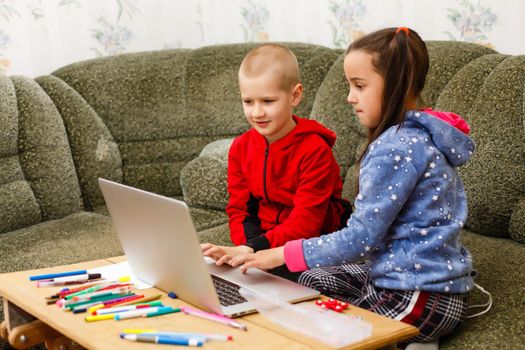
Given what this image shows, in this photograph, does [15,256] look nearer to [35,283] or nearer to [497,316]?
[35,283]

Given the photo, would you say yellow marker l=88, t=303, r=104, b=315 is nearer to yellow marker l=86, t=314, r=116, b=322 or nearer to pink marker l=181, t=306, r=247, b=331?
yellow marker l=86, t=314, r=116, b=322

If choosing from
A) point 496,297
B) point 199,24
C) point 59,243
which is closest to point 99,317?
point 496,297

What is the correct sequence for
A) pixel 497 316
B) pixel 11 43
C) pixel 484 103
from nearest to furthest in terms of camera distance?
pixel 497 316 → pixel 484 103 → pixel 11 43

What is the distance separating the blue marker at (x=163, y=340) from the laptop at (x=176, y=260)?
131 mm

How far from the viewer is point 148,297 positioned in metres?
1.50

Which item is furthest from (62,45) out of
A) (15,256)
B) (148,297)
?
(148,297)

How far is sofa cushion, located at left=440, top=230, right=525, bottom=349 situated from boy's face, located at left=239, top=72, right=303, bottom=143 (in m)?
0.61

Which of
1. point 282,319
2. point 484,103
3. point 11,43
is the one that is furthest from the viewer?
point 11,43

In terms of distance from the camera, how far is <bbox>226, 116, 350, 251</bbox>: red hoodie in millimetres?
1889

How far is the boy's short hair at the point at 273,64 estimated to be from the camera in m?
1.87

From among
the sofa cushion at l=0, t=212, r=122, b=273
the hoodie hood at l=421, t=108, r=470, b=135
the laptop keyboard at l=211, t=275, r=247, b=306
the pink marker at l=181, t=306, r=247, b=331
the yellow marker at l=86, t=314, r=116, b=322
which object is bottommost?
the sofa cushion at l=0, t=212, r=122, b=273

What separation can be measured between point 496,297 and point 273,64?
743mm

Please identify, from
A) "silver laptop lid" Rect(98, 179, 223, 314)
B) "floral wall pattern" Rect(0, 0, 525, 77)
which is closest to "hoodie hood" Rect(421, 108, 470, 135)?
"silver laptop lid" Rect(98, 179, 223, 314)

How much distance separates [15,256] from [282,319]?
1.13m
